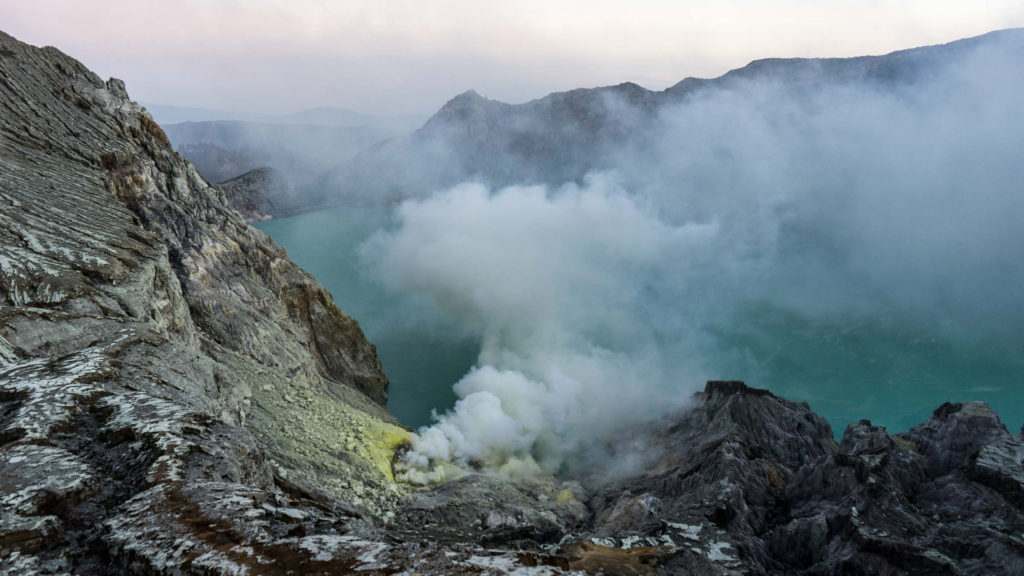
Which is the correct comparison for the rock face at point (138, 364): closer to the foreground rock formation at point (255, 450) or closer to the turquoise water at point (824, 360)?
the foreground rock formation at point (255, 450)

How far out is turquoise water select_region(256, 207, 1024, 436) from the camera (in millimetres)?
94188

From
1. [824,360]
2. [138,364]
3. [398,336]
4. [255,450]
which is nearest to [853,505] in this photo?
[255,450]

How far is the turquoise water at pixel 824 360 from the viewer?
309 ft

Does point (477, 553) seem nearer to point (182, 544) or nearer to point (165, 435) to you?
point (182, 544)

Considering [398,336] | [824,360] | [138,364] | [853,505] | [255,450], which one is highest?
[138,364]

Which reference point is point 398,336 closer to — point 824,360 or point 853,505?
point 853,505

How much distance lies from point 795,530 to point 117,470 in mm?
31390

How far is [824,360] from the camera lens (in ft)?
374

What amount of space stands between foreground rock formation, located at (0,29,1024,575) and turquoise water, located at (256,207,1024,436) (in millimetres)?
38955

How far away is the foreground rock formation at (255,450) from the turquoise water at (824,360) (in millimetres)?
38955

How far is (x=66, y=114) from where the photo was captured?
33500 mm

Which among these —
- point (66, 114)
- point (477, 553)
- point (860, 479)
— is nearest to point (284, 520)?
point (477, 553)

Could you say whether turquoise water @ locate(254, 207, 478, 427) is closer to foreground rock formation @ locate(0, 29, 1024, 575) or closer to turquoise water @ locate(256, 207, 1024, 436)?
turquoise water @ locate(256, 207, 1024, 436)

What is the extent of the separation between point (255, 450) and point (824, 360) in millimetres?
129820
